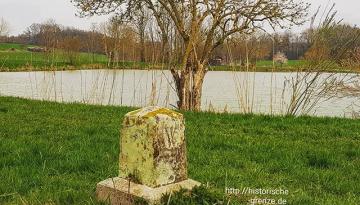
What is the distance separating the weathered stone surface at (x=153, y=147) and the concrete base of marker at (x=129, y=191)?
4 centimetres

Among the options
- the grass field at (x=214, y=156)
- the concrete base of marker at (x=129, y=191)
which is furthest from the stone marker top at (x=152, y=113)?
the grass field at (x=214, y=156)

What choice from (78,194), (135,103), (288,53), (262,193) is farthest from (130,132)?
(288,53)

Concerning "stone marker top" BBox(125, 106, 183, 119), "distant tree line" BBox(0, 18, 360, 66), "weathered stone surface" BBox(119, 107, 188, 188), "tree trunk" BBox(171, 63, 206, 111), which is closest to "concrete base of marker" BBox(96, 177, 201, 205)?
"weathered stone surface" BBox(119, 107, 188, 188)

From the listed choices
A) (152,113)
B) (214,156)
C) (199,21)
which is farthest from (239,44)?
(152,113)

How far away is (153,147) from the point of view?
8.88 ft

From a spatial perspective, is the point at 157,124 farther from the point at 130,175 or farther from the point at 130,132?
the point at 130,175

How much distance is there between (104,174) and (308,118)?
538 centimetres

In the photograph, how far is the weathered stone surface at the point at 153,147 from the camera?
8.93ft

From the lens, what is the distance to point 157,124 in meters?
2.71

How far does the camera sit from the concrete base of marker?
2693 millimetres

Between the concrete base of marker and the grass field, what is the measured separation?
0.12 metres

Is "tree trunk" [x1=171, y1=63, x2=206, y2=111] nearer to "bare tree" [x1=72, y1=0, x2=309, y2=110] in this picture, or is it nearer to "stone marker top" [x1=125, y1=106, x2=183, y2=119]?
"bare tree" [x1=72, y1=0, x2=309, y2=110]

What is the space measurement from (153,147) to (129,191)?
0.35m

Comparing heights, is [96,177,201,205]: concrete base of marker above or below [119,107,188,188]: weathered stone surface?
below
